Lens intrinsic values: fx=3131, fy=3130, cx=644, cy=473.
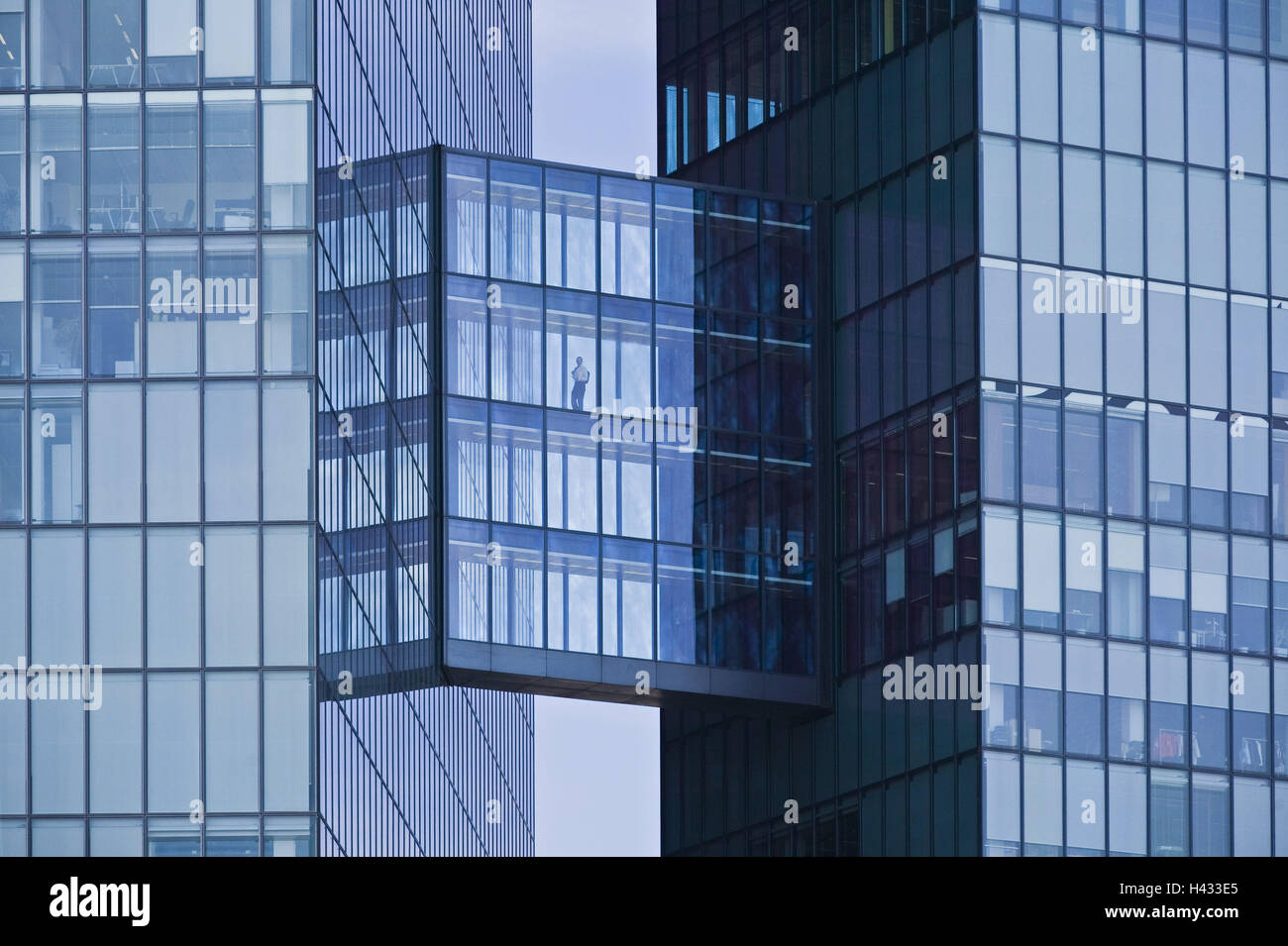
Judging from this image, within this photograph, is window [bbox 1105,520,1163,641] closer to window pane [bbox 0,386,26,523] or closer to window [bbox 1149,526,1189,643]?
window [bbox 1149,526,1189,643]

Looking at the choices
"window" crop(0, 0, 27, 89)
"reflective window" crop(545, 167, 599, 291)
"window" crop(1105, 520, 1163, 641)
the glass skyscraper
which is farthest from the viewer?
"reflective window" crop(545, 167, 599, 291)

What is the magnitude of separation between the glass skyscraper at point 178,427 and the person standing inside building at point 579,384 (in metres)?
10.1

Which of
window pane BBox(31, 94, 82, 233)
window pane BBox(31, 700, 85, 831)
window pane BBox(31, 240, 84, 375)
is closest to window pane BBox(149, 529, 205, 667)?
window pane BBox(31, 700, 85, 831)

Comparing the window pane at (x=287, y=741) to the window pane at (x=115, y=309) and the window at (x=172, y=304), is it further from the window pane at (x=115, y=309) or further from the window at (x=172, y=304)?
the window pane at (x=115, y=309)

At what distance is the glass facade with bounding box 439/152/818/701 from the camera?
74750 mm

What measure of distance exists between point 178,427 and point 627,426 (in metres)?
16.7

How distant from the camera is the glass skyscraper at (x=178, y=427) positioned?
6191cm

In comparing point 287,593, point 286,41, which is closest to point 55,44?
point 286,41

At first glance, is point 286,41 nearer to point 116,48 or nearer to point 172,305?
point 116,48

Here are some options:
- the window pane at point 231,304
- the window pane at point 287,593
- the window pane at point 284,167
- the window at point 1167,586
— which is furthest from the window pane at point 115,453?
the window at point 1167,586

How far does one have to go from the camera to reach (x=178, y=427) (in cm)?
6341

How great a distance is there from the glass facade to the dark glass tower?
1554mm

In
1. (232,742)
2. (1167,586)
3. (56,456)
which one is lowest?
(232,742)
